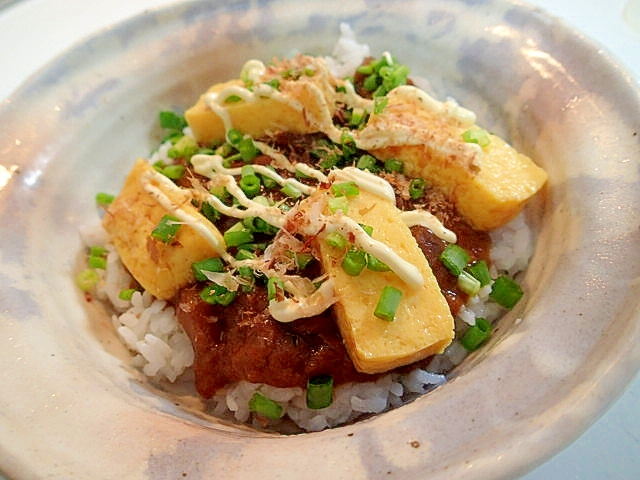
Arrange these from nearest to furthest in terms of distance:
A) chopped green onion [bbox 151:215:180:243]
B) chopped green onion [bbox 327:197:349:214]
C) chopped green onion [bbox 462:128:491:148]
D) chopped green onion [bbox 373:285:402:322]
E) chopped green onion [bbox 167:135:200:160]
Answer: chopped green onion [bbox 373:285:402:322] → chopped green onion [bbox 327:197:349:214] → chopped green onion [bbox 151:215:180:243] → chopped green onion [bbox 462:128:491:148] → chopped green onion [bbox 167:135:200:160]

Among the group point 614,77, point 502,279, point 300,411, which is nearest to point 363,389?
point 300,411

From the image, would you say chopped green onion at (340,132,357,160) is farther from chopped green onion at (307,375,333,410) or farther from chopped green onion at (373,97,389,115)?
chopped green onion at (307,375,333,410)

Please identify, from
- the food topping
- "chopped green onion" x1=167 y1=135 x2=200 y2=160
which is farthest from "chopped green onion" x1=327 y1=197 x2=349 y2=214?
"chopped green onion" x1=167 y1=135 x2=200 y2=160

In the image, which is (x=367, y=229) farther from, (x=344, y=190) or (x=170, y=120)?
(x=170, y=120)

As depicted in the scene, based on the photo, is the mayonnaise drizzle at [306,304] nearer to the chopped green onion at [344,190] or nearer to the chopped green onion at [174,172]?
the chopped green onion at [344,190]

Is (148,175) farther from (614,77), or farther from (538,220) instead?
(614,77)

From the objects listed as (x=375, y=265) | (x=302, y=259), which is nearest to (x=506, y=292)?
(x=375, y=265)
